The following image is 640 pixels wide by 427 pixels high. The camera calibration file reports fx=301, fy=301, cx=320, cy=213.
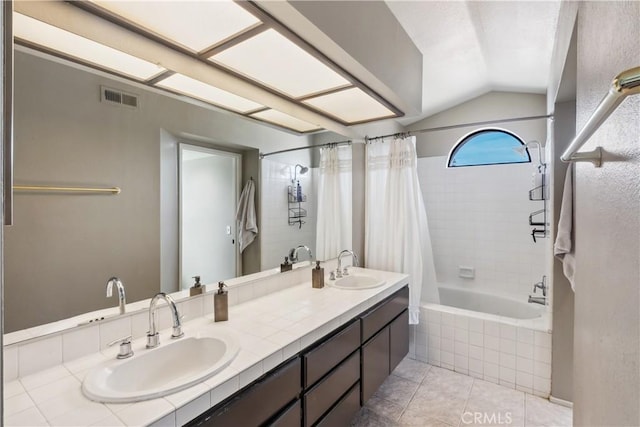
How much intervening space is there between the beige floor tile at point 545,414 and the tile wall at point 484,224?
4.57ft

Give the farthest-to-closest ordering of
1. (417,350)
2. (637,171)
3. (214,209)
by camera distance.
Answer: (417,350), (214,209), (637,171)

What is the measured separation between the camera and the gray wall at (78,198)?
1092 mm

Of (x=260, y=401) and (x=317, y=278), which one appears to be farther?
(x=317, y=278)

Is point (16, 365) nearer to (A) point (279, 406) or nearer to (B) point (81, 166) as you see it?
(B) point (81, 166)

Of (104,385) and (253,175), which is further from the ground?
(253,175)

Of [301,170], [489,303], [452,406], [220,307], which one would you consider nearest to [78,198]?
[220,307]

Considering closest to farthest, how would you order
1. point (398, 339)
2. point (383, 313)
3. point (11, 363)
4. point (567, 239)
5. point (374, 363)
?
point (11, 363) → point (567, 239) → point (374, 363) → point (383, 313) → point (398, 339)

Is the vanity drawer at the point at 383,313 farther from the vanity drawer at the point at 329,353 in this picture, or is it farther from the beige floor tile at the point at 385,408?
the beige floor tile at the point at 385,408

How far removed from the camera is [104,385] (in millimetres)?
1021

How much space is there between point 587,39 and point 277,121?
1.70 m

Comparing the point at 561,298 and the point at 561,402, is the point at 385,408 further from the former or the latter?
the point at 561,298

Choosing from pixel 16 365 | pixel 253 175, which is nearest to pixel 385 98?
pixel 253 175

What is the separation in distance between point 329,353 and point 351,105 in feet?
5.33

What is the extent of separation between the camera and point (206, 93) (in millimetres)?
1672
